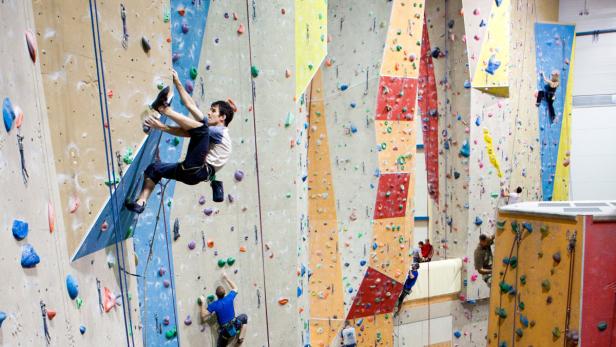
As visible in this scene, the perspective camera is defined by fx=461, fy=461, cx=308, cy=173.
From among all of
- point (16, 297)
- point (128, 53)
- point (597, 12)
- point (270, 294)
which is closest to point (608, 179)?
point (597, 12)

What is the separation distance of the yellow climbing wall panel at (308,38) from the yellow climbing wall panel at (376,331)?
270cm

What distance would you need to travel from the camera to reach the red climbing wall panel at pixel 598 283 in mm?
2432

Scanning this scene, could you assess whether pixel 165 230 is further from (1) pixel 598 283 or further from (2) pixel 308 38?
(1) pixel 598 283

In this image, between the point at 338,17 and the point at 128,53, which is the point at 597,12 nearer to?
the point at 338,17

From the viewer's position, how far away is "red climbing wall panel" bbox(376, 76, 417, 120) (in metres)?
4.33

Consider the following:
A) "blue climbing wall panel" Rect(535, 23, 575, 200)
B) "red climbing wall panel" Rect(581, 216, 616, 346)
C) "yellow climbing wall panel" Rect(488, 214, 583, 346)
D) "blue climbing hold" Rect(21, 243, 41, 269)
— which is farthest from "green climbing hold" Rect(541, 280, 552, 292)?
"blue climbing wall panel" Rect(535, 23, 575, 200)

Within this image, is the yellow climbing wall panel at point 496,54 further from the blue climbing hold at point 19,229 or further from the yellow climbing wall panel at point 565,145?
the blue climbing hold at point 19,229

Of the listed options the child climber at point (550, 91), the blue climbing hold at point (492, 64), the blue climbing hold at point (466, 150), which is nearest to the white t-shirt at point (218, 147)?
the blue climbing hold at point (466, 150)

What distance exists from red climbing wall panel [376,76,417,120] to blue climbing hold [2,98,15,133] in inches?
138

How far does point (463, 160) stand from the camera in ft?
17.1

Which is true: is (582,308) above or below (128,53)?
below

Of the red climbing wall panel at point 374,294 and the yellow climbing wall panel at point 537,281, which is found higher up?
the yellow climbing wall panel at point 537,281

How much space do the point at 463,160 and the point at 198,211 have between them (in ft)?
11.4

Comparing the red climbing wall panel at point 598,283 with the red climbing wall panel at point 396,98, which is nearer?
the red climbing wall panel at point 598,283
